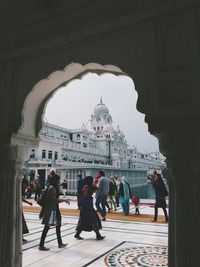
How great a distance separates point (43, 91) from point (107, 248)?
2.58 meters

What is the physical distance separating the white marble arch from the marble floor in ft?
5.63

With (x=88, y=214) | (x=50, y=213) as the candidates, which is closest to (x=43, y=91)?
(x=50, y=213)

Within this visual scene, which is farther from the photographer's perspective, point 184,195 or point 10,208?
point 10,208

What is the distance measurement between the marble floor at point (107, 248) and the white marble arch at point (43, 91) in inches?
67.5

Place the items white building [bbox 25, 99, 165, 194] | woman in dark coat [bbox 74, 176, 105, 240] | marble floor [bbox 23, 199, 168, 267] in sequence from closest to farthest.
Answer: marble floor [bbox 23, 199, 168, 267] < woman in dark coat [bbox 74, 176, 105, 240] < white building [bbox 25, 99, 165, 194]

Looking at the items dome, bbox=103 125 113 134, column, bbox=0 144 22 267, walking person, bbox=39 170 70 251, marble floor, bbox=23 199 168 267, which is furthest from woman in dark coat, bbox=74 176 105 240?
dome, bbox=103 125 113 134

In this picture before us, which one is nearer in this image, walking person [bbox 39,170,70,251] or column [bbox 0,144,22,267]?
column [bbox 0,144,22,267]

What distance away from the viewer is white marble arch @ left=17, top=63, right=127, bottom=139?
2599mm

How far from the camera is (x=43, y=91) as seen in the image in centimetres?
279

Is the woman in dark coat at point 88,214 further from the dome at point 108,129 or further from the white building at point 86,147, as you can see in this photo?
the dome at point 108,129

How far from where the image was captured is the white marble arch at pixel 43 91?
2.60 metres

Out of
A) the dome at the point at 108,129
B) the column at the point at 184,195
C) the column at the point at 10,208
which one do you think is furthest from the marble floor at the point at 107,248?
the dome at the point at 108,129

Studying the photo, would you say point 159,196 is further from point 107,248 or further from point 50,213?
point 50,213

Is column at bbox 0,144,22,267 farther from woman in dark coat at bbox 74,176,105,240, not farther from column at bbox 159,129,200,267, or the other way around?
woman in dark coat at bbox 74,176,105,240
